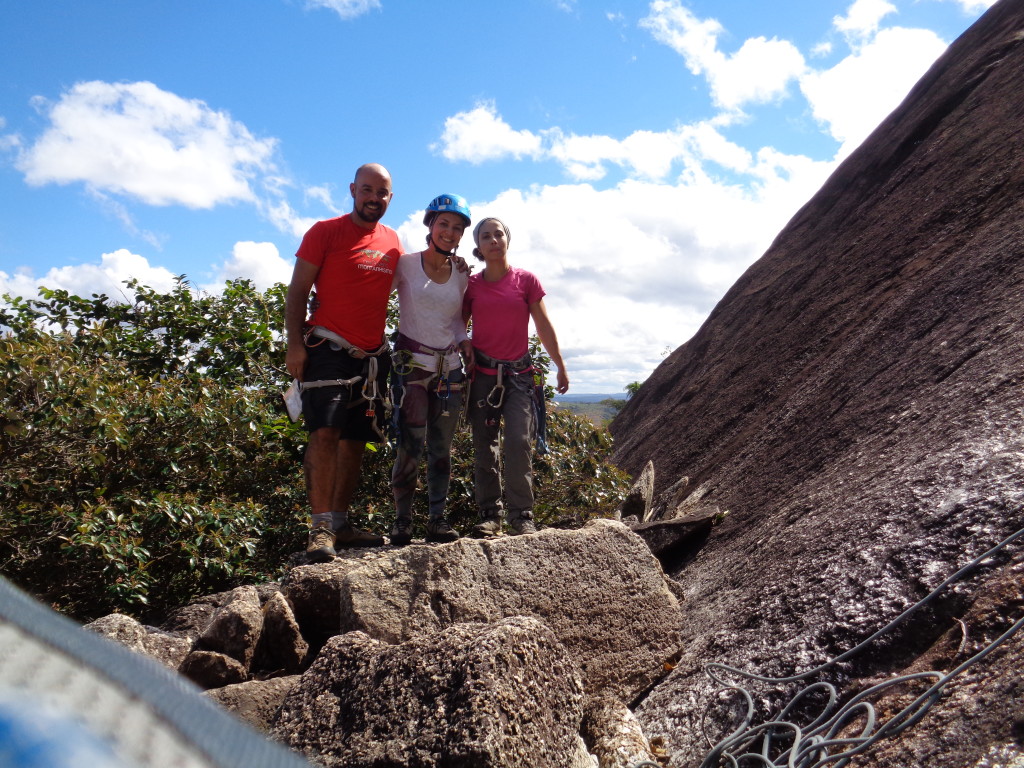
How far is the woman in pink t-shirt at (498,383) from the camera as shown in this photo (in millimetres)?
4559

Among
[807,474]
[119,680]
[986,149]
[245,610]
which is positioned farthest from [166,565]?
[986,149]

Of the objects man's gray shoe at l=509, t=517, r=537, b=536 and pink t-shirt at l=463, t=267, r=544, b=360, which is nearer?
man's gray shoe at l=509, t=517, r=537, b=536

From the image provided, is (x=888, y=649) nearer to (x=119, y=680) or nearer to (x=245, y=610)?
(x=245, y=610)

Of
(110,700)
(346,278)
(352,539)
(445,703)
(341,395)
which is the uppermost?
(346,278)

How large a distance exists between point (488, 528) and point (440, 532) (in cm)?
26

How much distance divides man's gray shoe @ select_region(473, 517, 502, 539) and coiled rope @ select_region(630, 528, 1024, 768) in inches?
61.8

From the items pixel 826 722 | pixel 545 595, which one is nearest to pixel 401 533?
pixel 545 595

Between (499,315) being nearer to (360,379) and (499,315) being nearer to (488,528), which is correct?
(360,379)

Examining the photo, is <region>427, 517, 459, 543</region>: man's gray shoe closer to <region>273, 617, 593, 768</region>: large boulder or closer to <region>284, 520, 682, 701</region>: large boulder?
<region>284, 520, 682, 701</region>: large boulder

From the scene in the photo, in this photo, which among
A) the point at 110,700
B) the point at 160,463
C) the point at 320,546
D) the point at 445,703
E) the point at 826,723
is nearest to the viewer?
the point at 110,700

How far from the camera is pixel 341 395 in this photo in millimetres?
4383

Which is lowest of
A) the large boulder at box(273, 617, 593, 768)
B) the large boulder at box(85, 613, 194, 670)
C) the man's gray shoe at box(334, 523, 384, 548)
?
the large boulder at box(85, 613, 194, 670)

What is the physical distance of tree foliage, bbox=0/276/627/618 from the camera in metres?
5.04

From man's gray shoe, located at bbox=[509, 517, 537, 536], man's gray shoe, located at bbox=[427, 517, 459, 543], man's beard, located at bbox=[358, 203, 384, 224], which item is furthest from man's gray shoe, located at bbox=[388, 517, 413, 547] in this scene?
man's beard, located at bbox=[358, 203, 384, 224]
